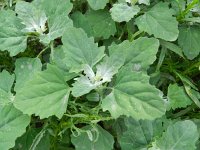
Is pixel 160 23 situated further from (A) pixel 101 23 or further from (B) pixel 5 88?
(B) pixel 5 88

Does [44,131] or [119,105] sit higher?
[119,105]

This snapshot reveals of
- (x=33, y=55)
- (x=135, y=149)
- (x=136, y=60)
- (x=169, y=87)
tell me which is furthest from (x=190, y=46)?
(x=33, y=55)

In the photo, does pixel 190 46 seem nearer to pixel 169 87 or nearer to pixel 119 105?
pixel 169 87

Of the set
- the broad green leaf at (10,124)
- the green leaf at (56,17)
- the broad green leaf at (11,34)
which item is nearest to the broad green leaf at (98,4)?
the green leaf at (56,17)

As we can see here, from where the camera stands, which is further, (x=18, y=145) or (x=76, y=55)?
(x=18, y=145)

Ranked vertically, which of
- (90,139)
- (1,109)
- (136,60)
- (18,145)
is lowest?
Result: (18,145)

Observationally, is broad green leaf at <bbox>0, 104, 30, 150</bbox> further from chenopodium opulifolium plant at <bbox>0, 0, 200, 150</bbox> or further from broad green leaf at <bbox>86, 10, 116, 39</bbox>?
broad green leaf at <bbox>86, 10, 116, 39</bbox>

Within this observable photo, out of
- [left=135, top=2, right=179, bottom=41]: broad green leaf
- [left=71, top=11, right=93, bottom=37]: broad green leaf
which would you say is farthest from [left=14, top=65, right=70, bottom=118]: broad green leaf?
[left=135, top=2, right=179, bottom=41]: broad green leaf
